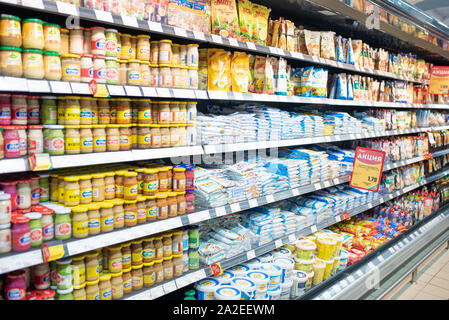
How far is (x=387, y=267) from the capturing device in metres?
3.30

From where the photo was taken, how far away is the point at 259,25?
98.7 inches

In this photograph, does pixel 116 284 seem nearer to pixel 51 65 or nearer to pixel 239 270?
pixel 239 270

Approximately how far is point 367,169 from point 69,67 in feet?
7.84

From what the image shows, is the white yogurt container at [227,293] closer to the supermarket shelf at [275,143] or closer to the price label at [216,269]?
the price label at [216,269]

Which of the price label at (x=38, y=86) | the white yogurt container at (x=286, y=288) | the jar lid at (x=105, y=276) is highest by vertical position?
the price label at (x=38, y=86)

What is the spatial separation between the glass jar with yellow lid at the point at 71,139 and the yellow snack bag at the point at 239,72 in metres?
1.10

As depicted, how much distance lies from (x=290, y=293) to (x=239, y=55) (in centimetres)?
166

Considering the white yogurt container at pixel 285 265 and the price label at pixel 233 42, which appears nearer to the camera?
the price label at pixel 233 42

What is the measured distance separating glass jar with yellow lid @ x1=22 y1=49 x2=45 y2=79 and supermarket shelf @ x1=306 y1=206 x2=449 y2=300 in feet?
7.28

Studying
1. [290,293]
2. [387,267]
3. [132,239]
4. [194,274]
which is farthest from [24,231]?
[387,267]

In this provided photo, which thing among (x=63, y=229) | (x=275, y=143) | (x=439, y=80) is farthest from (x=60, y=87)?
(x=439, y=80)

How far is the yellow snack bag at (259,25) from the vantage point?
2480mm

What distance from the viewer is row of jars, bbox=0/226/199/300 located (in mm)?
1590

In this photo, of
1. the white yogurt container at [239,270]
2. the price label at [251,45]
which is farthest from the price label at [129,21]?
the white yogurt container at [239,270]
